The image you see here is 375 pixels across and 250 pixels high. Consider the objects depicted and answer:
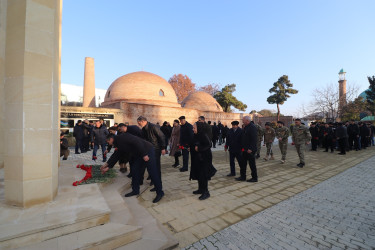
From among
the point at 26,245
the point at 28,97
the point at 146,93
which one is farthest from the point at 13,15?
the point at 146,93

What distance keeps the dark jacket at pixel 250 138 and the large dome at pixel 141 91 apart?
20.4 meters

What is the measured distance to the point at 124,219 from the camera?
2.69 meters

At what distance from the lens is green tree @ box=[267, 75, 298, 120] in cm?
4006

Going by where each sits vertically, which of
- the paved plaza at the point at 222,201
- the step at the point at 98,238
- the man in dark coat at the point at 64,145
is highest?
the man in dark coat at the point at 64,145

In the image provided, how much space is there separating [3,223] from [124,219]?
1411 millimetres

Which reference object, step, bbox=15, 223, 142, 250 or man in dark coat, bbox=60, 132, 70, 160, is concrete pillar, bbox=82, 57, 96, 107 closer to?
man in dark coat, bbox=60, 132, 70, 160

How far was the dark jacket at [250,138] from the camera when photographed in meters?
4.86

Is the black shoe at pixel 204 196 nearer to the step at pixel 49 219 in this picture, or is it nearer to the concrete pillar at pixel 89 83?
the step at pixel 49 219

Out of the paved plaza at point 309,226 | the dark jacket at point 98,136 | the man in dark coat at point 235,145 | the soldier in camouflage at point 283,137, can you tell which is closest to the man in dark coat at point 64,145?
the dark jacket at point 98,136

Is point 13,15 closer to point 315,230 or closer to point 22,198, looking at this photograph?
point 22,198

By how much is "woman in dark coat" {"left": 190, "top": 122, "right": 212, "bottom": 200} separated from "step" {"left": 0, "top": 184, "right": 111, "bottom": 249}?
1.93 m

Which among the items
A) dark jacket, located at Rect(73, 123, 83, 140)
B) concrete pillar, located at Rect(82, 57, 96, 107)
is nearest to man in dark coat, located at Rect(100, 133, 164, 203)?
dark jacket, located at Rect(73, 123, 83, 140)

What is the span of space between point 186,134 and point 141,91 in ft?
66.9

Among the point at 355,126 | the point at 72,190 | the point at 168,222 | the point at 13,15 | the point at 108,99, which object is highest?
the point at 108,99
